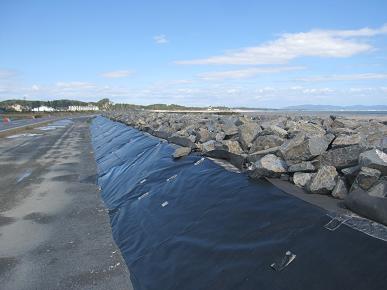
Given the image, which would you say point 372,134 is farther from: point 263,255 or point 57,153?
point 57,153

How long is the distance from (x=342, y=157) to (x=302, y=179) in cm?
59

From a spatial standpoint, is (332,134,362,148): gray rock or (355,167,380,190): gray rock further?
(332,134,362,148): gray rock

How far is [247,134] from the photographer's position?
777 cm

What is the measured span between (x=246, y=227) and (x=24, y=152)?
54.2 ft

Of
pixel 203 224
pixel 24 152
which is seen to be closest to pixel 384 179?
pixel 203 224

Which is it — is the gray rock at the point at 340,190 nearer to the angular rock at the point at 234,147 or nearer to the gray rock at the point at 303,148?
the gray rock at the point at 303,148

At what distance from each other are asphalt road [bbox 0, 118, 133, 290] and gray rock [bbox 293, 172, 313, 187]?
2.41 meters

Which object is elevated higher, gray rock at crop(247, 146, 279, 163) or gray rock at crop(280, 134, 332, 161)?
gray rock at crop(280, 134, 332, 161)

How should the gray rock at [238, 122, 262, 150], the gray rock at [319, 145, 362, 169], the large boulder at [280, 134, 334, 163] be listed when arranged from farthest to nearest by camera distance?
the gray rock at [238, 122, 262, 150] → the large boulder at [280, 134, 334, 163] → the gray rock at [319, 145, 362, 169]

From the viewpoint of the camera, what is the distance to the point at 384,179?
4.31m

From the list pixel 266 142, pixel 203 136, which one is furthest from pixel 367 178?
pixel 203 136

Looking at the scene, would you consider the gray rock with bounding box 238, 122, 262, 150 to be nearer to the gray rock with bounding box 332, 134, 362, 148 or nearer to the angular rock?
the angular rock

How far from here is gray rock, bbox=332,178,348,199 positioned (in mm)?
4484

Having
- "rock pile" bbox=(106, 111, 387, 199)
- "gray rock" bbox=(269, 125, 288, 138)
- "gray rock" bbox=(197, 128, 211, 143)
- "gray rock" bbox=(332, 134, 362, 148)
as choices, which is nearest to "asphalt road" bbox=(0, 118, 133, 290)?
"rock pile" bbox=(106, 111, 387, 199)
